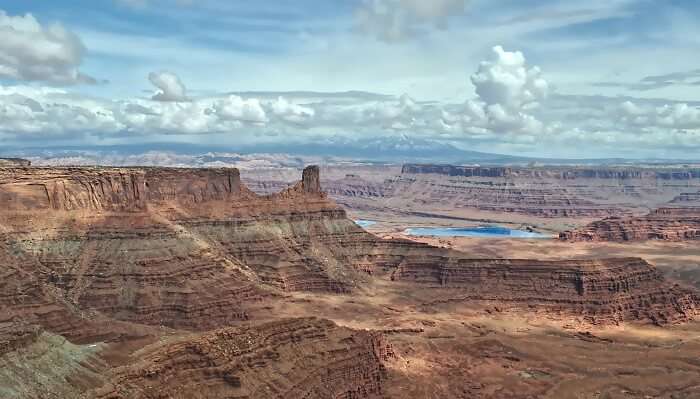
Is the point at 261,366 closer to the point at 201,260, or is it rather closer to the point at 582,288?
the point at 201,260

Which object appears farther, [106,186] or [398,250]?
[398,250]

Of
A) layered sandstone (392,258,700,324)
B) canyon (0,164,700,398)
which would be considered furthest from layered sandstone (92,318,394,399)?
layered sandstone (392,258,700,324)

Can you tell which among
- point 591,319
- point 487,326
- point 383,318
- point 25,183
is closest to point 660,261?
point 591,319

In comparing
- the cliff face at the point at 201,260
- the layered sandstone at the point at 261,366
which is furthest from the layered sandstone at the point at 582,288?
the layered sandstone at the point at 261,366

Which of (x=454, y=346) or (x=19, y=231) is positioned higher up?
(x=19, y=231)

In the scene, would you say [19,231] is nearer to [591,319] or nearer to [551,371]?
[551,371]

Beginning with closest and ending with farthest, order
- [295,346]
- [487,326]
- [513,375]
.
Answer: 1. [295,346]
2. [513,375]
3. [487,326]

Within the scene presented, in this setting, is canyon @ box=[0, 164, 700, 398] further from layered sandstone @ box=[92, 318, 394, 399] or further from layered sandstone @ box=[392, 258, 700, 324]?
layered sandstone @ box=[392, 258, 700, 324]
